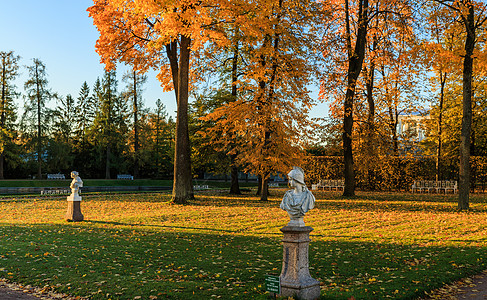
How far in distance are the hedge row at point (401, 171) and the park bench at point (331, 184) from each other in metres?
1.14

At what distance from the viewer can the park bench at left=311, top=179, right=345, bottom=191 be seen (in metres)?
31.4

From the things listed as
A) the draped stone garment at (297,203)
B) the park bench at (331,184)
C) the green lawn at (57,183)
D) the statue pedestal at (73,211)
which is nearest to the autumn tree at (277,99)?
the statue pedestal at (73,211)

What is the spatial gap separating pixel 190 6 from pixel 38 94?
3162 centimetres

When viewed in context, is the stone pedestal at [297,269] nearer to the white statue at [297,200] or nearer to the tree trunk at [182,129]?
the white statue at [297,200]

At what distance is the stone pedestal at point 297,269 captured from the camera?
5422 mm

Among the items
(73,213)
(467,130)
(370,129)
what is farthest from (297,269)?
(370,129)

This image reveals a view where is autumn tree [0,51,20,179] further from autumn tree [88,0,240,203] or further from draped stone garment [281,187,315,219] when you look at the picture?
draped stone garment [281,187,315,219]

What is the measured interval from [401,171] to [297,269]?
26.0 m

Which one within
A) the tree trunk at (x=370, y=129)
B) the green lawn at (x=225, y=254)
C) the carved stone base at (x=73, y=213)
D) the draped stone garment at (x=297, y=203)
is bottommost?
the green lawn at (x=225, y=254)

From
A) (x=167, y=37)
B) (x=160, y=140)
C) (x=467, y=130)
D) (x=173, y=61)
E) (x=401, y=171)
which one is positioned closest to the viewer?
(x=467, y=130)

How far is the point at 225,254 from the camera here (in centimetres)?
856

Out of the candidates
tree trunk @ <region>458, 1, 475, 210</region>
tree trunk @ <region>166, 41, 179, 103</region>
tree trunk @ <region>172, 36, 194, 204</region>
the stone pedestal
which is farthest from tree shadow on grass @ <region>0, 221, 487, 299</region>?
tree trunk @ <region>166, 41, 179, 103</region>

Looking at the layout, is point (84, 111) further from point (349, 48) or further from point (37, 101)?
point (349, 48)

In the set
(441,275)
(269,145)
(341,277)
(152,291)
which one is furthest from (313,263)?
(269,145)
